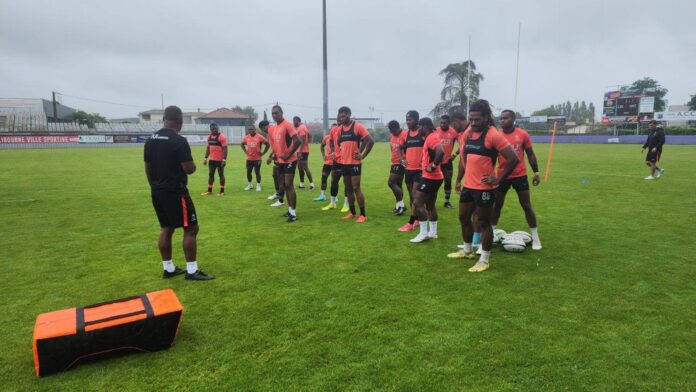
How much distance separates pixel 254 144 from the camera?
13.2 meters

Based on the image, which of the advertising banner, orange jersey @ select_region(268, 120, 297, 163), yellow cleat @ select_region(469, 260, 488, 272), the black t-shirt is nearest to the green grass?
yellow cleat @ select_region(469, 260, 488, 272)

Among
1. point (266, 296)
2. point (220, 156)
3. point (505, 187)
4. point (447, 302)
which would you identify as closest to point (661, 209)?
point (505, 187)

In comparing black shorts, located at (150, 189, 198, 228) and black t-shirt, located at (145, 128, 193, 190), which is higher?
black t-shirt, located at (145, 128, 193, 190)

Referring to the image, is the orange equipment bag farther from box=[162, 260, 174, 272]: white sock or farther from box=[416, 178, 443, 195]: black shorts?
box=[416, 178, 443, 195]: black shorts

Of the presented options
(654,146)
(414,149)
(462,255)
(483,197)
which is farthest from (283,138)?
(654,146)

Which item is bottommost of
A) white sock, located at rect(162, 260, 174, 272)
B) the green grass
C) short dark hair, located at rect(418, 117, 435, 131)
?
the green grass

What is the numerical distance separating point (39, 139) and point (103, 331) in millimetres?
49446

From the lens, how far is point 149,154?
16.5ft

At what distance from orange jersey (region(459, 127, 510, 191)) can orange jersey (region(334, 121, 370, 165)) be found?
3371 millimetres

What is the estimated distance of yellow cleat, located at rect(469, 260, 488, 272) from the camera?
5.59 metres

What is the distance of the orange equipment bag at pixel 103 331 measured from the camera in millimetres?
3168

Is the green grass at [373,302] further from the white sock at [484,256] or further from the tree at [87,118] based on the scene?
the tree at [87,118]

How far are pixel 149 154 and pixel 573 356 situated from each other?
497 cm

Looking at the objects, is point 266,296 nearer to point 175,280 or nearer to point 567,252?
point 175,280
